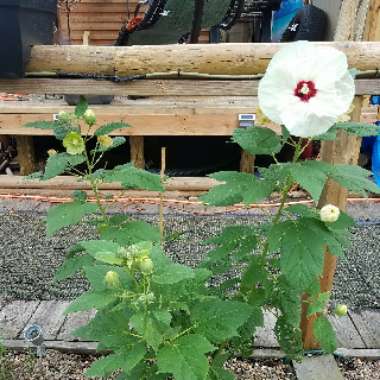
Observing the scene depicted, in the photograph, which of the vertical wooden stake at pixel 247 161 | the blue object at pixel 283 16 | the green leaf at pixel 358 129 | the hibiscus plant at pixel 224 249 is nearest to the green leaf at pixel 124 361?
the hibiscus plant at pixel 224 249

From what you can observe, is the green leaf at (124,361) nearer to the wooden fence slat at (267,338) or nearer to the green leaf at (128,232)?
the green leaf at (128,232)

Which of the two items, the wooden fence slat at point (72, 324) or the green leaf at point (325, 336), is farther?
the wooden fence slat at point (72, 324)

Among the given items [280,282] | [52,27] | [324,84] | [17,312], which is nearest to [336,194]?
[280,282]

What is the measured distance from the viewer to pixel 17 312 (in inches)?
111

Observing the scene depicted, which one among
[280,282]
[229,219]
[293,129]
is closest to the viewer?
[293,129]

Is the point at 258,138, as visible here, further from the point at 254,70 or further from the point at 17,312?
the point at 17,312

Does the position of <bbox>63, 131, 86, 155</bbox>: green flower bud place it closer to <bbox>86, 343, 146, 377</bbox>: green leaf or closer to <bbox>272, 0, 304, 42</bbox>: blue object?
<bbox>86, 343, 146, 377</bbox>: green leaf

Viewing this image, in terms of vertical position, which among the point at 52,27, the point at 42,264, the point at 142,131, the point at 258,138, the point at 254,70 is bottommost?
the point at 42,264

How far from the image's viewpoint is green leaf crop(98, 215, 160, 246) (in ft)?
4.91

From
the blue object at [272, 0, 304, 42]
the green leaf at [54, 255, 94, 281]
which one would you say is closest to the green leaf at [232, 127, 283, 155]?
the green leaf at [54, 255, 94, 281]

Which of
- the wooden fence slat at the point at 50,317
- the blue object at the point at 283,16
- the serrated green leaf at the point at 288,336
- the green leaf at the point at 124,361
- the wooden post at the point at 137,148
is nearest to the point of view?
the green leaf at the point at 124,361

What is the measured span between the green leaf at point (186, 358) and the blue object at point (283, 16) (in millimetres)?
5382

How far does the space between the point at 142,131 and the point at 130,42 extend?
2.73 feet

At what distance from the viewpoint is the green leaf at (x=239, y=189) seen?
1310mm
